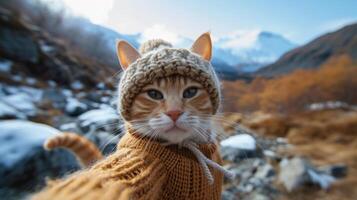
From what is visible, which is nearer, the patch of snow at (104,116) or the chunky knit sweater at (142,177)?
Result: the chunky knit sweater at (142,177)

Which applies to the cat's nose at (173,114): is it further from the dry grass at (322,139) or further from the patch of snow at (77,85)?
the patch of snow at (77,85)

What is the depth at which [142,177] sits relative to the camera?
678mm

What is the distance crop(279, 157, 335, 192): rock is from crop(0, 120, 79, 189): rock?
7.16 feet

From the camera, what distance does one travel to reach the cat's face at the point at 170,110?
0.84 meters

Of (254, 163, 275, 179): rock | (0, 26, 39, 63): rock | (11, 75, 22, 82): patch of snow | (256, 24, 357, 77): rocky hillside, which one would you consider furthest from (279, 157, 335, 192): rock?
(256, 24, 357, 77): rocky hillside

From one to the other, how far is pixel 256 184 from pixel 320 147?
11.0 feet

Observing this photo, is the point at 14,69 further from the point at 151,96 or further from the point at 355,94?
the point at 355,94

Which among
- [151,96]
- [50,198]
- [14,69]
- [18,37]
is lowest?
[50,198]

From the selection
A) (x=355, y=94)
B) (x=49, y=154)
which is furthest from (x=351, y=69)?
(x=49, y=154)

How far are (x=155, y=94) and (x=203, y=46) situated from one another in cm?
28

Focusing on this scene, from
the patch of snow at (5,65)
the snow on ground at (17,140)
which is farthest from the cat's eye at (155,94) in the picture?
the patch of snow at (5,65)

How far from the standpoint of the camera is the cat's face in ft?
2.76

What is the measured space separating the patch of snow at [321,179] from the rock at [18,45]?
354 inches

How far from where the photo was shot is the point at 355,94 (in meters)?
9.69
